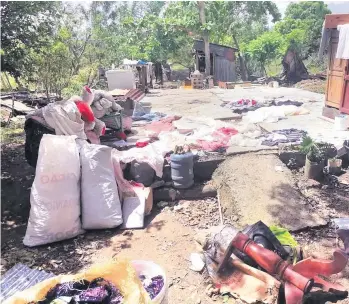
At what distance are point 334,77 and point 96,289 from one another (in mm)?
7802

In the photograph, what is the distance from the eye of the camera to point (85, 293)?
1.49 metres

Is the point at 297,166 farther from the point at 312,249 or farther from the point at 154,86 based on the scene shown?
the point at 154,86

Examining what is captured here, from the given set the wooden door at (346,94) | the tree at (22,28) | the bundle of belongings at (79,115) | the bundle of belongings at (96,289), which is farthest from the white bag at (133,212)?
the wooden door at (346,94)

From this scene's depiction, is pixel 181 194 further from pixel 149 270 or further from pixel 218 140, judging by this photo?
pixel 149 270

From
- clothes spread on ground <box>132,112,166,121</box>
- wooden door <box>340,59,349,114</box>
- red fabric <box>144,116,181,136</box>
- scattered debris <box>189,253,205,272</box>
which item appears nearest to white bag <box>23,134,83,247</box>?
scattered debris <box>189,253,205,272</box>

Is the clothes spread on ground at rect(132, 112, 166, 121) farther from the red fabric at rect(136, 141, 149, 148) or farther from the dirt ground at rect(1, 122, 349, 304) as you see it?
the dirt ground at rect(1, 122, 349, 304)

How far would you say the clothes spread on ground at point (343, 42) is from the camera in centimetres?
654

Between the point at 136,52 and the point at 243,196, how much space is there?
2215 centimetres

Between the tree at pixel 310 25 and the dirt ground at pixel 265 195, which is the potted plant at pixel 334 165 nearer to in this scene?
the dirt ground at pixel 265 195

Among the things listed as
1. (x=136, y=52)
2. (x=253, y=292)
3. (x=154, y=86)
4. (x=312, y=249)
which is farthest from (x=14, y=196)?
(x=136, y=52)

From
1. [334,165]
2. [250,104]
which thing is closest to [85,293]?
[334,165]

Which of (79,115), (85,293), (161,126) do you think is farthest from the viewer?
(161,126)

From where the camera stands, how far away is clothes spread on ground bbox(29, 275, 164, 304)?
4.80 feet

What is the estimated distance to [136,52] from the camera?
2453 centimetres
